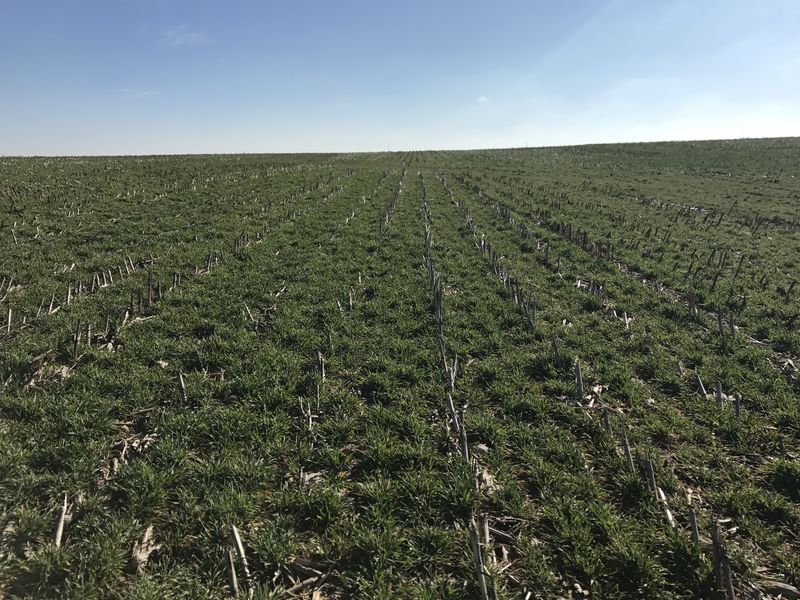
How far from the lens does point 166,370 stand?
7.32 metres

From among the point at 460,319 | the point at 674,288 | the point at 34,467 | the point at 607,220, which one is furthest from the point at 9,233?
the point at 607,220

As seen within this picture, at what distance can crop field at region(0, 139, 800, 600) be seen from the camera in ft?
13.4

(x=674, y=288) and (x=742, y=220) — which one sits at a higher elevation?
(x=742, y=220)

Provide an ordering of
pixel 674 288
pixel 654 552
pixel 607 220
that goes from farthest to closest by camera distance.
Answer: pixel 607 220, pixel 674 288, pixel 654 552

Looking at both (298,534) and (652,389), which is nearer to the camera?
(298,534)

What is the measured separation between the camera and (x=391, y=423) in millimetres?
6270

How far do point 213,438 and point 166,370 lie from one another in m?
2.25

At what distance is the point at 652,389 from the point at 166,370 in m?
8.27

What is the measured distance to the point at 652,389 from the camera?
727 centimetres

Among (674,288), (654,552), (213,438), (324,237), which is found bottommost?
(654,552)

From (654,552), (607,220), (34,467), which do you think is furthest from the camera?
(607,220)

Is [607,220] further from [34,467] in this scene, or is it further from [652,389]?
[34,467]

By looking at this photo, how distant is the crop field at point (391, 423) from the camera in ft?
13.4

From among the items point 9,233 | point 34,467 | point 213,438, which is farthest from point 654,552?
point 9,233
